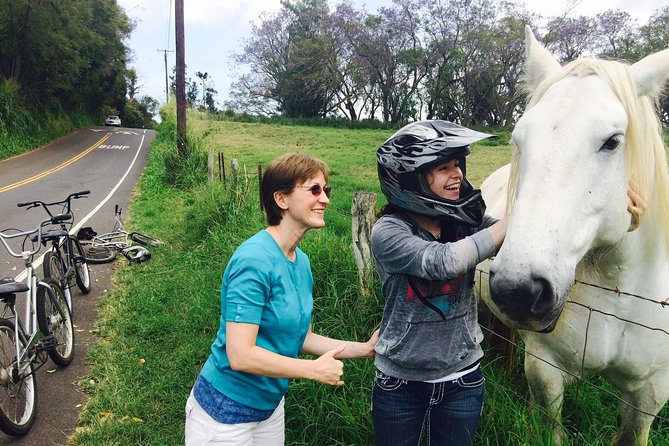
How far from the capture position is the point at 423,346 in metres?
1.63

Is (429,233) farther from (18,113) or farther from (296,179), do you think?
(18,113)

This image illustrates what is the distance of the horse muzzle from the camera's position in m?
1.27

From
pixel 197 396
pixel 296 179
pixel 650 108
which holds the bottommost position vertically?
pixel 197 396

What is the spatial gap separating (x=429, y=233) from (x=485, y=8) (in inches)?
1402

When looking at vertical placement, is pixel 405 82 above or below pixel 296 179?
above

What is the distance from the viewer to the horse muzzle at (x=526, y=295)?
127 centimetres

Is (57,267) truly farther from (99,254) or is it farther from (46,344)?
(99,254)

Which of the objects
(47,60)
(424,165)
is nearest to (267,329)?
(424,165)

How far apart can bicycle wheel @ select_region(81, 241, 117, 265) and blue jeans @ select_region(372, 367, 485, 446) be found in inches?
247

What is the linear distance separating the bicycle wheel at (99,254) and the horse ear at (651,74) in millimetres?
6933

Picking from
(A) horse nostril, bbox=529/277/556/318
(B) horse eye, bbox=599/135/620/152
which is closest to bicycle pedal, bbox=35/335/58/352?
(A) horse nostril, bbox=529/277/556/318

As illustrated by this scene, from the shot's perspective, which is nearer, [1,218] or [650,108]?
[650,108]

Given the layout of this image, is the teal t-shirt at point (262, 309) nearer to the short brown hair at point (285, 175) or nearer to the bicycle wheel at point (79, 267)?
the short brown hair at point (285, 175)

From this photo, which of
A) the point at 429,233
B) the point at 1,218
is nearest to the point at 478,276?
the point at 429,233
